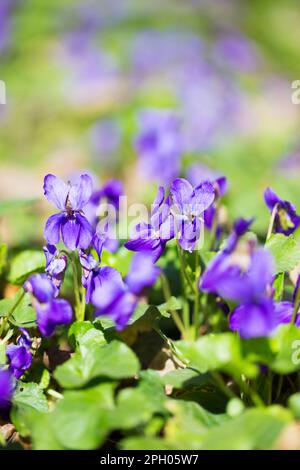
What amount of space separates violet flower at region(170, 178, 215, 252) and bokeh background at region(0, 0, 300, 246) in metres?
0.77

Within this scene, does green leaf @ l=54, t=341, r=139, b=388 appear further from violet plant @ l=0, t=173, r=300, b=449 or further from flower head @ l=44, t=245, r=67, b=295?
flower head @ l=44, t=245, r=67, b=295

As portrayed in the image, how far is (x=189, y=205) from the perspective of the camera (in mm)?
1830

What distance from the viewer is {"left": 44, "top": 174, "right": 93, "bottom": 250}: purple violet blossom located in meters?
1.80

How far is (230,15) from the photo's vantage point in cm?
1220

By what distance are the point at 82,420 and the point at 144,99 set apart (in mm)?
5797

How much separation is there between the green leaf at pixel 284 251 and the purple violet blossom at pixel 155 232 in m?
0.30

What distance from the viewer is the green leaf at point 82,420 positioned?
4.47ft

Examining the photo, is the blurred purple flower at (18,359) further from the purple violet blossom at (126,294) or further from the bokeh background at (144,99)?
the bokeh background at (144,99)

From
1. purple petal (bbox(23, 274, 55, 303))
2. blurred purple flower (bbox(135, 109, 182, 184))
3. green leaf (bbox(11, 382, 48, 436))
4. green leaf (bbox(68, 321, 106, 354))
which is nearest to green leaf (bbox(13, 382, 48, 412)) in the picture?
green leaf (bbox(11, 382, 48, 436))

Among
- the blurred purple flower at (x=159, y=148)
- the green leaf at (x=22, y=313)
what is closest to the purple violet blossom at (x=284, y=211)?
the green leaf at (x=22, y=313)

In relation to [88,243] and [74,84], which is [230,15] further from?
[88,243]

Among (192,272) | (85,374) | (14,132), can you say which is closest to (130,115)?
(14,132)

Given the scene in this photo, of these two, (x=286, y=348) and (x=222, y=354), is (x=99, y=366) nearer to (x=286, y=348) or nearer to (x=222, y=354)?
(x=222, y=354)
